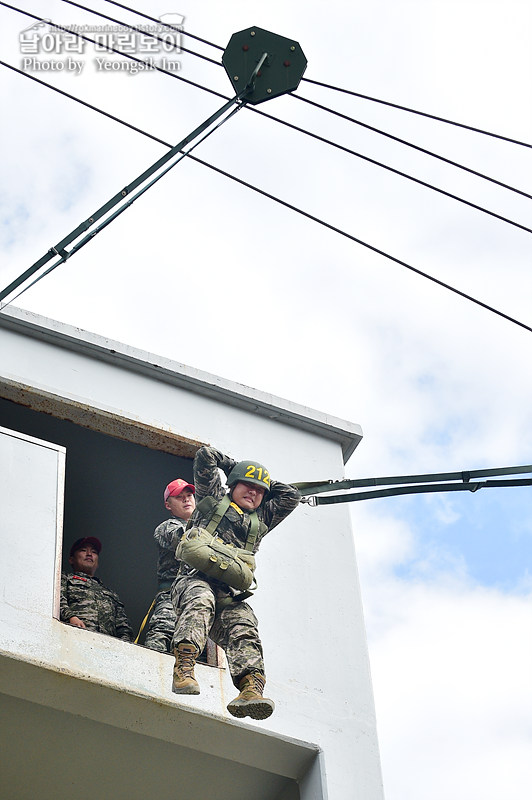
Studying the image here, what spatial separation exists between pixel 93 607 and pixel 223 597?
7.72 ft

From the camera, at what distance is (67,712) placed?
10164 mm

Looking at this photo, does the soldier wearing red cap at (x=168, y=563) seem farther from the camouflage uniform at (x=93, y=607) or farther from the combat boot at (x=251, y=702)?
the combat boot at (x=251, y=702)

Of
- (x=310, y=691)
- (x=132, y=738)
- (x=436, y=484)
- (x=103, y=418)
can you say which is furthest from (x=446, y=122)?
(x=132, y=738)

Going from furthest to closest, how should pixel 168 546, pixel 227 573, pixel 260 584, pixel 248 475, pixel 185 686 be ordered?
pixel 260 584 → pixel 168 546 → pixel 248 475 → pixel 227 573 → pixel 185 686

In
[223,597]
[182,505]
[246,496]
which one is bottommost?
[223,597]

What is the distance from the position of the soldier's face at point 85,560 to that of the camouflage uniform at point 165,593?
1037mm

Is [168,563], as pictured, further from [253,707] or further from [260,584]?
[253,707]

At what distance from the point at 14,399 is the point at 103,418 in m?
0.82

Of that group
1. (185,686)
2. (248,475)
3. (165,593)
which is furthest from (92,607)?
(185,686)

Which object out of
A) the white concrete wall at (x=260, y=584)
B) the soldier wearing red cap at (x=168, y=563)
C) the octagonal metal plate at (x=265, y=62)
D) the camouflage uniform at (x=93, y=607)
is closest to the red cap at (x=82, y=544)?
the camouflage uniform at (x=93, y=607)

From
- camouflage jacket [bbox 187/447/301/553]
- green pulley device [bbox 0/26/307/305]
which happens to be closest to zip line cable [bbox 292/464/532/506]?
camouflage jacket [bbox 187/447/301/553]

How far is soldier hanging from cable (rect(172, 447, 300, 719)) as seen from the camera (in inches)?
353

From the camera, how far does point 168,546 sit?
11.3 metres

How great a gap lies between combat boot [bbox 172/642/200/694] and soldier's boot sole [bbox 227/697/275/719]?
11.1 inches
